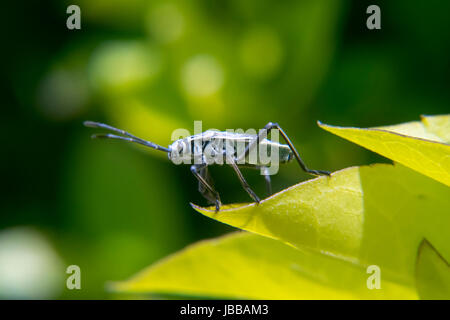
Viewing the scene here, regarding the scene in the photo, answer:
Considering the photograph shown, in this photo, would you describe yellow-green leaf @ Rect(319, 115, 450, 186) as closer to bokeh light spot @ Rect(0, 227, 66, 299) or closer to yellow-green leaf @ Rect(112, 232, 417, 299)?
yellow-green leaf @ Rect(112, 232, 417, 299)

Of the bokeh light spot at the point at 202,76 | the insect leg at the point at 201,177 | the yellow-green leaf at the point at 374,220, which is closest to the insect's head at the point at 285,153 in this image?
the insect leg at the point at 201,177

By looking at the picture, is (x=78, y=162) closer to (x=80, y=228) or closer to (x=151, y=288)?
(x=80, y=228)

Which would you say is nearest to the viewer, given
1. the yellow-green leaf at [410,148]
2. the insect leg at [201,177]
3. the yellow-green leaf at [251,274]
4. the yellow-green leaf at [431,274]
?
the yellow-green leaf at [410,148]

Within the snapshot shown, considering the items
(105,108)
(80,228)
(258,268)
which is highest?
(105,108)

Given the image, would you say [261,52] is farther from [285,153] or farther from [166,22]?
[285,153]

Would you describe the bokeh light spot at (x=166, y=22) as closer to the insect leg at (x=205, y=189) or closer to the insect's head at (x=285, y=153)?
the insect leg at (x=205, y=189)
